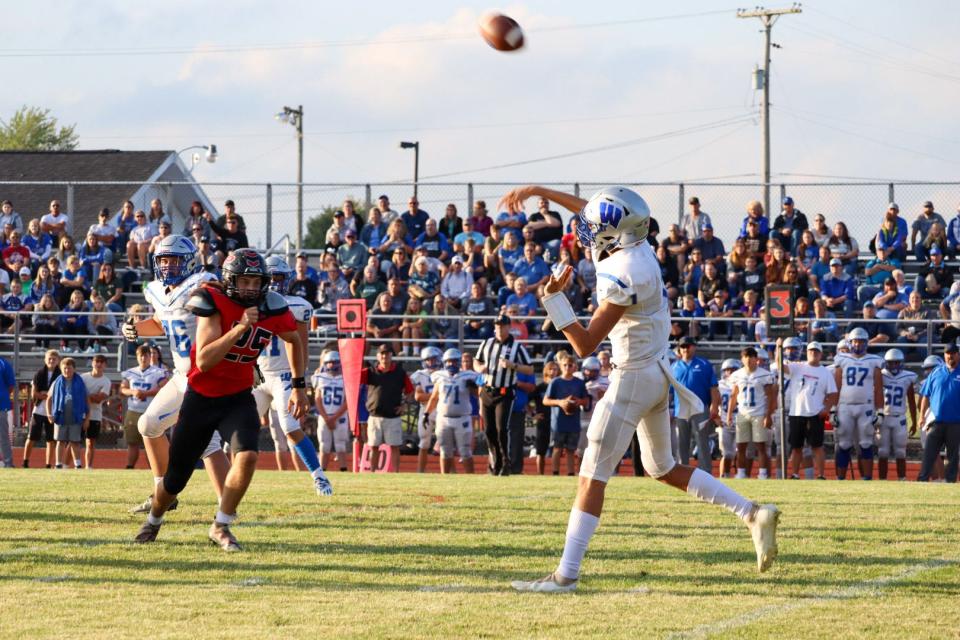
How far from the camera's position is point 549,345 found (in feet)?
65.3

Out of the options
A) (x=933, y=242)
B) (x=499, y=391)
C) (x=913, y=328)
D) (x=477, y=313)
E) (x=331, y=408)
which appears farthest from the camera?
(x=933, y=242)

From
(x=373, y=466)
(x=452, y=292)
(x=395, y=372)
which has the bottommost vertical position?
(x=373, y=466)

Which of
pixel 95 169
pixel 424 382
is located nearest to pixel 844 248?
pixel 424 382

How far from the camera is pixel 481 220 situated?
21.2 m

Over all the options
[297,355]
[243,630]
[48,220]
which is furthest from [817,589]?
[48,220]

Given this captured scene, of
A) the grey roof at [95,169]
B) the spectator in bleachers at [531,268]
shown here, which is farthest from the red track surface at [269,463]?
the grey roof at [95,169]

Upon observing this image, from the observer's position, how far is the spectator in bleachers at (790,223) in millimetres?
20359

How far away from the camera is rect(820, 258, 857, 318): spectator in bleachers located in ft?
63.7

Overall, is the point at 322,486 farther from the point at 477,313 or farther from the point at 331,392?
the point at 477,313

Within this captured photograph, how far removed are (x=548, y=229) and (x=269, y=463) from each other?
18.2 feet

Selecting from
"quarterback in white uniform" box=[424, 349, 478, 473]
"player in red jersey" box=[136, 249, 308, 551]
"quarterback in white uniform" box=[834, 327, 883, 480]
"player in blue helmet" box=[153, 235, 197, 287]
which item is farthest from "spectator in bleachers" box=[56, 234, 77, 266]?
"player in red jersey" box=[136, 249, 308, 551]

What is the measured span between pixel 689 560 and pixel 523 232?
1373cm

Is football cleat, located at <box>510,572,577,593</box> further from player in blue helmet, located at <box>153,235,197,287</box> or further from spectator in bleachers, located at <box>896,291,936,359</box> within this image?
spectator in bleachers, located at <box>896,291,936,359</box>

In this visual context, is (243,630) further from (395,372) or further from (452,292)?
(452,292)
